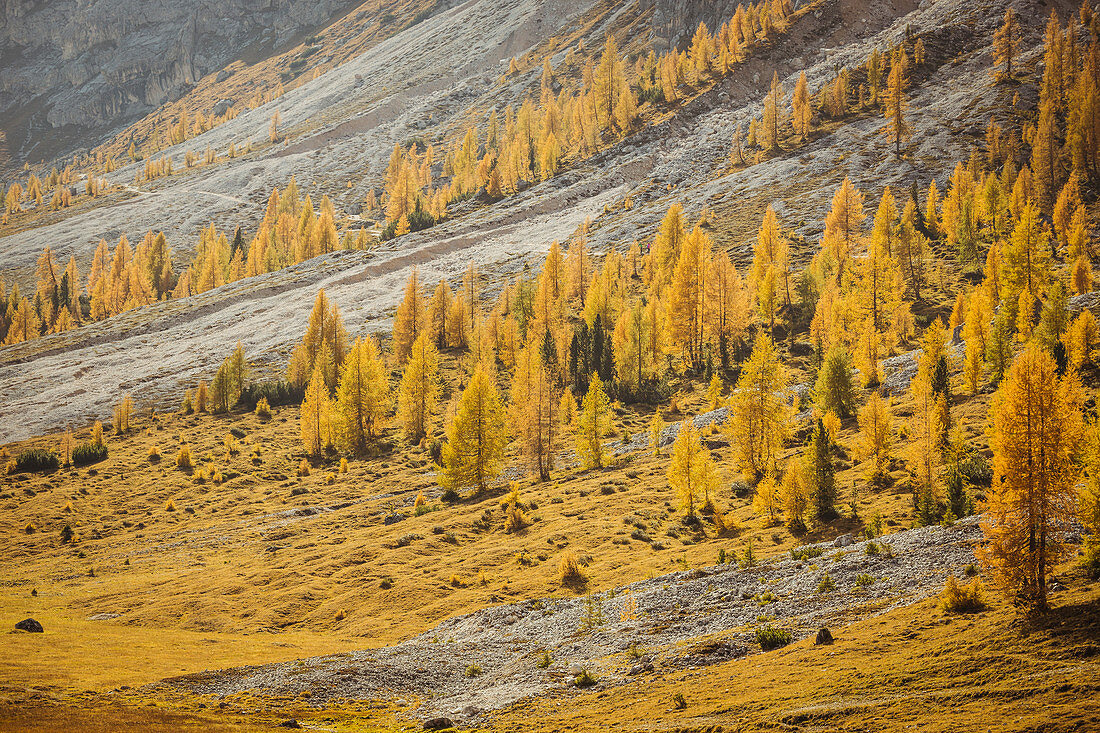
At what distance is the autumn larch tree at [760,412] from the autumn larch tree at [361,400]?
56.8 m

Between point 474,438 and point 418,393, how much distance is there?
2616 cm

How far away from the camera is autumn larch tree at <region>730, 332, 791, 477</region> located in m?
59.9

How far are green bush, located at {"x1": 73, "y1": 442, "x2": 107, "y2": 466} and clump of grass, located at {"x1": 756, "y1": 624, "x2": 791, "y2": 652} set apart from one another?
326 ft

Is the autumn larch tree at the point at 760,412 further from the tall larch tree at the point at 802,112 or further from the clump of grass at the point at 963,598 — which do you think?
the tall larch tree at the point at 802,112

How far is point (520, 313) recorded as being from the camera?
404 ft

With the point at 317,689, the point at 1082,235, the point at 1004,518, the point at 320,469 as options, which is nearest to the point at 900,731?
the point at 1004,518

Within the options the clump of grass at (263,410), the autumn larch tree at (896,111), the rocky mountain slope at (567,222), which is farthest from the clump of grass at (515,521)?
the autumn larch tree at (896,111)

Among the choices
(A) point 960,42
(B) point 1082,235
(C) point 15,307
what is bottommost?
(B) point 1082,235

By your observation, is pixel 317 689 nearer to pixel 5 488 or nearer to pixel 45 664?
pixel 45 664

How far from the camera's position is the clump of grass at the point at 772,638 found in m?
32.2

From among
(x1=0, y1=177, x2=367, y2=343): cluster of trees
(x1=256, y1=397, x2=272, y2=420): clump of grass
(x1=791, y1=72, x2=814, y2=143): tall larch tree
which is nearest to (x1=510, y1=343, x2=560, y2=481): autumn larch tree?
(x1=256, y1=397, x2=272, y2=420): clump of grass

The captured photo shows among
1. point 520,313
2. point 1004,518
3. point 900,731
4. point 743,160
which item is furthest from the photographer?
point 743,160

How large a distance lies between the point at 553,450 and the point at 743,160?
122049mm

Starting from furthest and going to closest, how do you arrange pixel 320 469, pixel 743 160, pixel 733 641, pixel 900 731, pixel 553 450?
pixel 743 160
pixel 320 469
pixel 553 450
pixel 733 641
pixel 900 731
